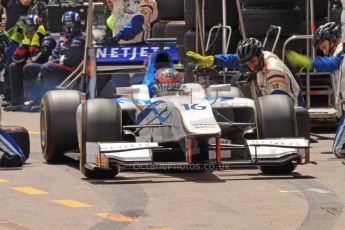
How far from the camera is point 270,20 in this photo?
60.0 ft

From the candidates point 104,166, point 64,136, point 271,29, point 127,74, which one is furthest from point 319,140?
point 104,166

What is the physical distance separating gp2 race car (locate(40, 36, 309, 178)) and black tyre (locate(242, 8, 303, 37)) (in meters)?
4.07

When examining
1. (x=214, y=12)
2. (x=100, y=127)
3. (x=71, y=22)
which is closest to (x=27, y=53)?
(x=71, y=22)

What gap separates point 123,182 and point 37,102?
34.3 feet

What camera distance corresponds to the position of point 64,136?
14086 millimetres

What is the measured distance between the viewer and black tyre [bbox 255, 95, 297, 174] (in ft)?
43.0

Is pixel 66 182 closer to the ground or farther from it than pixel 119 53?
closer to the ground

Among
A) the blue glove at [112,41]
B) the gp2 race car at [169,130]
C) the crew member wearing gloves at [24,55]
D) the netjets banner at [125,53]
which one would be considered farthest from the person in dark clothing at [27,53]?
the gp2 race car at [169,130]

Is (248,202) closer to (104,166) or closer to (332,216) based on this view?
(332,216)

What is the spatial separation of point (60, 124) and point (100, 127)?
1.41 m

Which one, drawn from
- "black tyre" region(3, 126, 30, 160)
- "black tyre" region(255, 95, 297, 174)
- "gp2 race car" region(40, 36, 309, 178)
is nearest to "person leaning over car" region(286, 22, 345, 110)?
"gp2 race car" region(40, 36, 309, 178)

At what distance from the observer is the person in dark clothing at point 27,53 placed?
22.8 m

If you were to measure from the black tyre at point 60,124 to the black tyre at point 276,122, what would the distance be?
210 centimetres

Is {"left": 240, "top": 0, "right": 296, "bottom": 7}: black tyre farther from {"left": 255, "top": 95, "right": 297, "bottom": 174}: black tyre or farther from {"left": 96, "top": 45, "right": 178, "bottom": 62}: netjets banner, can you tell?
{"left": 255, "top": 95, "right": 297, "bottom": 174}: black tyre
